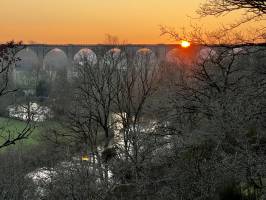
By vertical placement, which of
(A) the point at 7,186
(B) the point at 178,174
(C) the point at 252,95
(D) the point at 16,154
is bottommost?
(D) the point at 16,154

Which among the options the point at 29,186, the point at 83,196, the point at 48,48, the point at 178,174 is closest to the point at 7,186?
the point at 29,186

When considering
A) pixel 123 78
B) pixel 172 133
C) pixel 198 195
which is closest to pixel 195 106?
pixel 172 133

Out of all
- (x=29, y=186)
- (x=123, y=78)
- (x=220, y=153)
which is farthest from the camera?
(x=123, y=78)

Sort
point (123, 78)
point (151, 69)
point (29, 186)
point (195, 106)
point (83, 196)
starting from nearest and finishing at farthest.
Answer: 1. point (83, 196)
2. point (29, 186)
3. point (195, 106)
4. point (123, 78)
5. point (151, 69)

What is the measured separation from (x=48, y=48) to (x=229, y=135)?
7319cm

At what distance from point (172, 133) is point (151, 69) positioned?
15.9 metres

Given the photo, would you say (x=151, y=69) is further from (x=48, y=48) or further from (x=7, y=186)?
(x=48, y=48)

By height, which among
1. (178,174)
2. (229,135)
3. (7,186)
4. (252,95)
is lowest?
(7,186)

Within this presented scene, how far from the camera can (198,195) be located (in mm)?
11227

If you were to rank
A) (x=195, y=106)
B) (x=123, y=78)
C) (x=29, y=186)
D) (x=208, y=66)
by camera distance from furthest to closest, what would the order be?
(x=123, y=78)
(x=208, y=66)
(x=195, y=106)
(x=29, y=186)

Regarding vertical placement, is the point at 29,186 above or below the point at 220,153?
below

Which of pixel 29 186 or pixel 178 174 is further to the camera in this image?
pixel 29 186

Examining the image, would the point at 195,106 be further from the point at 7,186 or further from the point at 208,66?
the point at 7,186

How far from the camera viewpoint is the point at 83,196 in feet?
35.7
